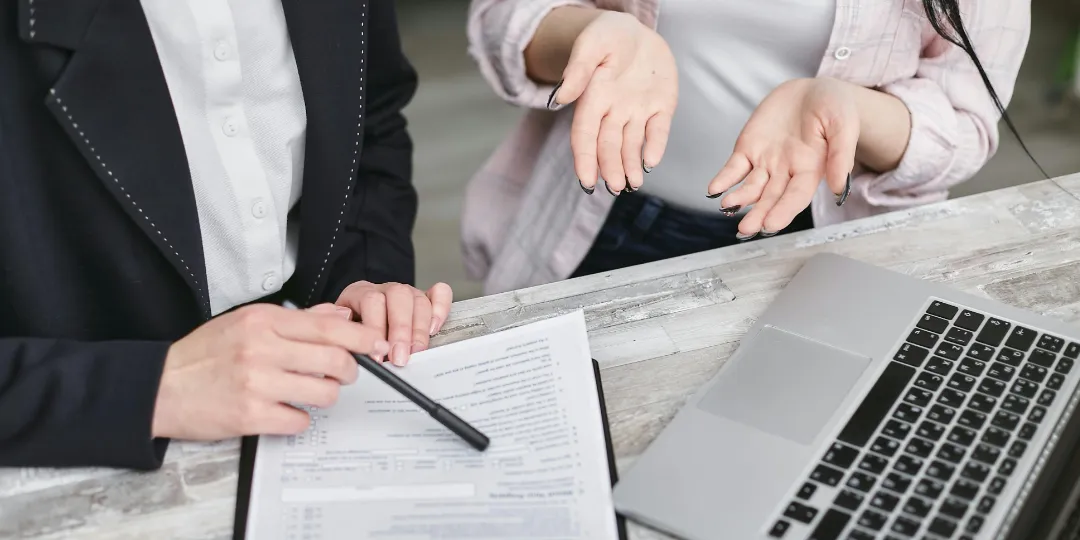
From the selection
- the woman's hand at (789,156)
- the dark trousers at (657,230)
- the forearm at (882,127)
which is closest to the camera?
the woman's hand at (789,156)

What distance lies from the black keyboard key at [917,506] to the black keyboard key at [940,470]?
0.03m

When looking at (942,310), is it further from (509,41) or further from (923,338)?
(509,41)

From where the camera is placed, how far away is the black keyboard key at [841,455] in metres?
0.63

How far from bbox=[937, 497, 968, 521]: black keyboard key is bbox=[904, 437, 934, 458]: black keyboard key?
4 cm

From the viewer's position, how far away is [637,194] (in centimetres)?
115

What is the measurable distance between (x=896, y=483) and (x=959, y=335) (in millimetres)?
189

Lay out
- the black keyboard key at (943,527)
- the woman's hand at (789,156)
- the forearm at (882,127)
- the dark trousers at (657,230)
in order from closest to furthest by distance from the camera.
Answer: the black keyboard key at (943,527)
the woman's hand at (789,156)
the forearm at (882,127)
the dark trousers at (657,230)

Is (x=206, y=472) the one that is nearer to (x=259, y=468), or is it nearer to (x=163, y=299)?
(x=259, y=468)

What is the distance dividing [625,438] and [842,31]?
0.56 m

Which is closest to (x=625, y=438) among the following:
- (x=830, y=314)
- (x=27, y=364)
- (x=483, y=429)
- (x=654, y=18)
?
(x=483, y=429)

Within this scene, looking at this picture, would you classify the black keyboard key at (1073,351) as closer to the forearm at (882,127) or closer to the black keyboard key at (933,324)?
the black keyboard key at (933,324)

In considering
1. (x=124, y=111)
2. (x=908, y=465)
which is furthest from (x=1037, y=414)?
→ (x=124, y=111)

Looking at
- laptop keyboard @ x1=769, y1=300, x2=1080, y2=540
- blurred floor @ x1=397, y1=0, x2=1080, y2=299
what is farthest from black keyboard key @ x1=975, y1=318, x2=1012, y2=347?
blurred floor @ x1=397, y1=0, x2=1080, y2=299

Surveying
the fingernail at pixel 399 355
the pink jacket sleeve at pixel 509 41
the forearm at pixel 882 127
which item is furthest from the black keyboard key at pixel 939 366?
the pink jacket sleeve at pixel 509 41
